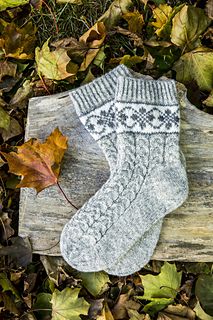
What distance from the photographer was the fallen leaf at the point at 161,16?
6.97 ft

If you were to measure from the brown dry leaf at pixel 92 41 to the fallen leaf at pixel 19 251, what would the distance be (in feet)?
2.47

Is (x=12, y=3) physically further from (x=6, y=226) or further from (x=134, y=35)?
(x=6, y=226)

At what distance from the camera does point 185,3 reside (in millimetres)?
2152

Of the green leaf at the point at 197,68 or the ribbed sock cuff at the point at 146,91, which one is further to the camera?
the green leaf at the point at 197,68

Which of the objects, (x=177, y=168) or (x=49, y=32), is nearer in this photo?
(x=177, y=168)

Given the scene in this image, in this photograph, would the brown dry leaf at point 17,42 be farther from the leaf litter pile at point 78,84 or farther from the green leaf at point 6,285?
the green leaf at point 6,285

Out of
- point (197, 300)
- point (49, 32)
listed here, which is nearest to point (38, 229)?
point (197, 300)

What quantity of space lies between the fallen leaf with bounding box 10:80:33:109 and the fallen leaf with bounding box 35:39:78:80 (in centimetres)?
9

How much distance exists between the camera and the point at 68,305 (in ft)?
6.62

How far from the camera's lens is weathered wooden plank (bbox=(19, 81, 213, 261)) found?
1.99 metres

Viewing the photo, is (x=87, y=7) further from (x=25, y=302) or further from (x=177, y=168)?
(x=25, y=302)

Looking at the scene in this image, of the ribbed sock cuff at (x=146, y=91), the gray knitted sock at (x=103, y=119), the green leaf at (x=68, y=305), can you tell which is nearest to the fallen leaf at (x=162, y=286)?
the gray knitted sock at (x=103, y=119)

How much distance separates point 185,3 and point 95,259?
3.65 ft

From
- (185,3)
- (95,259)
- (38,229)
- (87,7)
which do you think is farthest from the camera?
(87,7)
